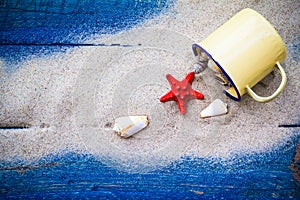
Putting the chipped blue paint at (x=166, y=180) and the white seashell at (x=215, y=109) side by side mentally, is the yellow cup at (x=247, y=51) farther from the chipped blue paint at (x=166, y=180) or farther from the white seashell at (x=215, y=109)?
the chipped blue paint at (x=166, y=180)

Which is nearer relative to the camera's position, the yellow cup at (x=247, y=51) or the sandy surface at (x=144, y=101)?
the yellow cup at (x=247, y=51)

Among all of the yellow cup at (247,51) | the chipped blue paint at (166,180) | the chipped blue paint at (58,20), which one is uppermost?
the chipped blue paint at (58,20)

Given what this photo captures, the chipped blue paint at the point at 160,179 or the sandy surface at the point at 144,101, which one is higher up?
the sandy surface at the point at 144,101

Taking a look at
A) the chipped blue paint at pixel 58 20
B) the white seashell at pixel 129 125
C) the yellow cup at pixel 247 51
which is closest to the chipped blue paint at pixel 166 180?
the white seashell at pixel 129 125

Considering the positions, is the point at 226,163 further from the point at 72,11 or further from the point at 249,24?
the point at 72,11

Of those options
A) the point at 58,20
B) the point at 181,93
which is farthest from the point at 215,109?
the point at 58,20

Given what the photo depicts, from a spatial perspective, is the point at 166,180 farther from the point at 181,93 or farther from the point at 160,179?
the point at 181,93

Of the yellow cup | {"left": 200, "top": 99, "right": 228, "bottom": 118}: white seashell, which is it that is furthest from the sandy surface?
the yellow cup
